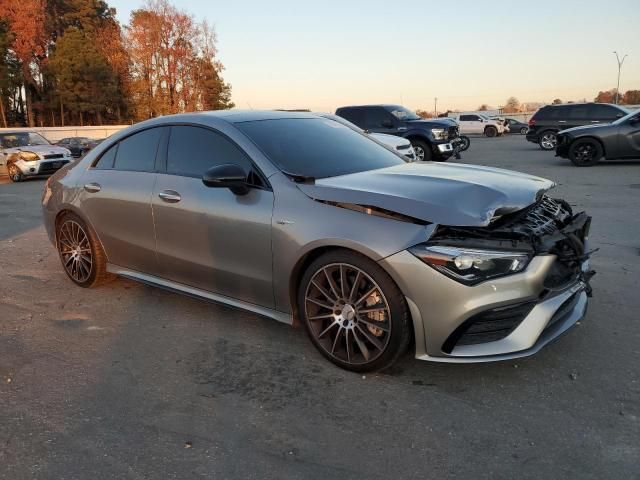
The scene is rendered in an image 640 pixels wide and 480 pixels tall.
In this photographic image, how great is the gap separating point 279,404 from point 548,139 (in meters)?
21.0

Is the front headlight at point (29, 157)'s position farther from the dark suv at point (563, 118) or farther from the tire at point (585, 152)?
the dark suv at point (563, 118)

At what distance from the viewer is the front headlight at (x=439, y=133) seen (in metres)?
15.3

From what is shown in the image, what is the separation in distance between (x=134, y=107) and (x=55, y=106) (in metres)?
8.86

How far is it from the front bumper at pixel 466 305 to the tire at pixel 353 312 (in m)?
0.09

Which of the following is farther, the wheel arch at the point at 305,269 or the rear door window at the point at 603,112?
the rear door window at the point at 603,112

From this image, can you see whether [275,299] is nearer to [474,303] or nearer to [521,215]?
[474,303]

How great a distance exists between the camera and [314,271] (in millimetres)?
3363

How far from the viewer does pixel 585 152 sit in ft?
47.5

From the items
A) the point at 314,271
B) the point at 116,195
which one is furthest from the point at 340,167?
the point at 116,195

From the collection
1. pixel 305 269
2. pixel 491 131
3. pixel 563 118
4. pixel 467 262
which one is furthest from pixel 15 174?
pixel 491 131

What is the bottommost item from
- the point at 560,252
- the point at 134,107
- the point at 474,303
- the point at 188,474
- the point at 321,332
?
the point at 188,474

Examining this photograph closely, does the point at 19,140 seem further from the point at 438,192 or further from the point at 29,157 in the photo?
the point at 438,192

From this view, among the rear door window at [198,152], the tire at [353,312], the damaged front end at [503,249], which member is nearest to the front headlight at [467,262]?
the damaged front end at [503,249]

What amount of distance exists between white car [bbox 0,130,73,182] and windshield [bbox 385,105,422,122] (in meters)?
10.0
